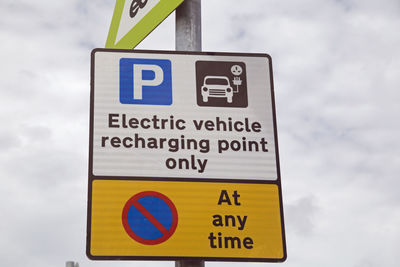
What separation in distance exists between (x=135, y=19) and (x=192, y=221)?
1134 mm

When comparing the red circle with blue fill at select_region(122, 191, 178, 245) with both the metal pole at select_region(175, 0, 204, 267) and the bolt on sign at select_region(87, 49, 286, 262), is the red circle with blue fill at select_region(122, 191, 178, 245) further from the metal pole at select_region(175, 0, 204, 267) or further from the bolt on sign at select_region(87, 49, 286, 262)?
the metal pole at select_region(175, 0, 204, 267)

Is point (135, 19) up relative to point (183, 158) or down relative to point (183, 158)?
up

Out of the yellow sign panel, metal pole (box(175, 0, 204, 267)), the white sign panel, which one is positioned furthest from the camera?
metal pole (box(175, 0, 204, 267))

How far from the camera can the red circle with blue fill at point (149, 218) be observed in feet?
7.02

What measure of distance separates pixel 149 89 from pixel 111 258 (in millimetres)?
680

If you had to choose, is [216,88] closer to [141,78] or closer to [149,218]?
[141,78]

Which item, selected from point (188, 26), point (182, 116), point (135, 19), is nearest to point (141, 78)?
point (182, 116)

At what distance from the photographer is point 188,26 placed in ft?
8.61

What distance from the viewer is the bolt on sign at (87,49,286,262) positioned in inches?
84.8

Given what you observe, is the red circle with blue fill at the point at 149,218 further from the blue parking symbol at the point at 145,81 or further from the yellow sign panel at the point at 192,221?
the blue parking symbol at the point at 145,81

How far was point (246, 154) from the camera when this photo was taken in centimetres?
232

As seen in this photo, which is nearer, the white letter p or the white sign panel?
the white sign panel

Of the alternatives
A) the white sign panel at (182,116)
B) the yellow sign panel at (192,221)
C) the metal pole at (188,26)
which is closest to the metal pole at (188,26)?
the metal pole at (188,26)

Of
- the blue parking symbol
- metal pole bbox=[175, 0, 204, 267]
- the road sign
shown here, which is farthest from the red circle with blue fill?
the road sign
